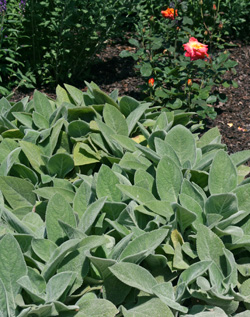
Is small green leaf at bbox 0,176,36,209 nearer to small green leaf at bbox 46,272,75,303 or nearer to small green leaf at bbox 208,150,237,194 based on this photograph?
small green leaf at bbox 46,272,75,303

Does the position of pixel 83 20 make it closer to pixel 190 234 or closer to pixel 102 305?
pixel 190 234

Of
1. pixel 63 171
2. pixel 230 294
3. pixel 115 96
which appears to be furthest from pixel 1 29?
pixel 230 294

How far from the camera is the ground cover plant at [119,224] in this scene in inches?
64.7

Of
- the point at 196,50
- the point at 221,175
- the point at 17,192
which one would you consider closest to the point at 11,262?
the point at 17,192

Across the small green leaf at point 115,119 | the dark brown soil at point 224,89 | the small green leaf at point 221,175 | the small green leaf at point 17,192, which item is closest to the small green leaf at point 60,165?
the small green leaf at point 17,192

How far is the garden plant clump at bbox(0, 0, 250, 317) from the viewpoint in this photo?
1647mm

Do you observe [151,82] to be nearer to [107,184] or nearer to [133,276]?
[107,184]

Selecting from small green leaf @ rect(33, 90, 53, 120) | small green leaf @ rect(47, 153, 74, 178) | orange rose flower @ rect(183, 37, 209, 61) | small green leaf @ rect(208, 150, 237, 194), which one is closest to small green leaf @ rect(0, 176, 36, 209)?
small green leaf @ rect(47, 153, 74, 178)

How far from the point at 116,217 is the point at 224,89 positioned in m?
3.78

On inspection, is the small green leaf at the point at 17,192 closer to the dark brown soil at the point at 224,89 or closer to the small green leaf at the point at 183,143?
the small green leaf at the point at 183,143

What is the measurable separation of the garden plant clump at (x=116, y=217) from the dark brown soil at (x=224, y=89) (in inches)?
75.0

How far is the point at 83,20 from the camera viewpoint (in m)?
4.83

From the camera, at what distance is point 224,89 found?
542 cm

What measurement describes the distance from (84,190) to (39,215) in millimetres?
249
